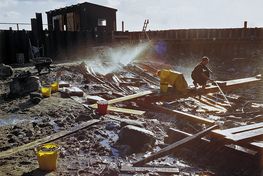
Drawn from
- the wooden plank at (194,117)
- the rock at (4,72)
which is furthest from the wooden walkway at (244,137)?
the rock at (4,72)

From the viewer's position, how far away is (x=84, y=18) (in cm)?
2652

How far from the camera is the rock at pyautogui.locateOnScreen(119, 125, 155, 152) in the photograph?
20.4 feet

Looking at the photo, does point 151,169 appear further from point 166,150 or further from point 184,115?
point 184,115

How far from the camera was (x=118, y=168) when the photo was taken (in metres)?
5.35

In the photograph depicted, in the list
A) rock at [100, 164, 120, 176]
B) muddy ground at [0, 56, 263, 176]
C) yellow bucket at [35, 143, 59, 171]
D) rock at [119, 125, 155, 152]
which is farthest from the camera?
rock at [119, 125, 155, 152]

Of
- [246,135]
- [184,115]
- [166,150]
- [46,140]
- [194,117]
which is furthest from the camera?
[184,115]

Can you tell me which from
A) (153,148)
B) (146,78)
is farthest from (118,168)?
(146,78)

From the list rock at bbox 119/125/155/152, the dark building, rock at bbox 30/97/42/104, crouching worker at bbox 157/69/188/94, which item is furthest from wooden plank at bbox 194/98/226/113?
the dark building

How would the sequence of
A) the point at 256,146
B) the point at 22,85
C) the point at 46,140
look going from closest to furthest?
the point at 256,146, the point at 46,140, the point at 22,85

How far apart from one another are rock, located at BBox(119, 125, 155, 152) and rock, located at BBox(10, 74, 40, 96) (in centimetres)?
560

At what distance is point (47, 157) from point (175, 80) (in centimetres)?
608

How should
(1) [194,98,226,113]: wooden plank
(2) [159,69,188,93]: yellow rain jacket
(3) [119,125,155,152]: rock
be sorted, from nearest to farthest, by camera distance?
(3) [119,125,155,152]: rock
(2) [159,69,188,93]: yellow rain jacket
(1) [194,98,226,113]: wooden plank

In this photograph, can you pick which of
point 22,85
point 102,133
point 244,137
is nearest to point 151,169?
point 102,133

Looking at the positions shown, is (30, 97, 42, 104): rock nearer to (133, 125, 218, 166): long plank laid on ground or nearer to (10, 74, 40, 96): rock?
(10, 74, 40, 96): rock
